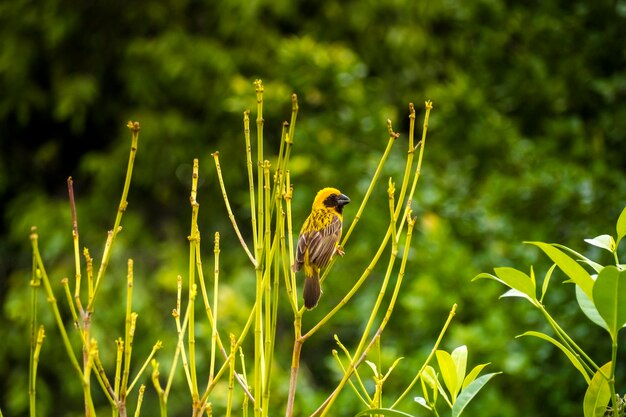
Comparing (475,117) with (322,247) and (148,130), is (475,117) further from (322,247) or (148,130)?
(148,130)

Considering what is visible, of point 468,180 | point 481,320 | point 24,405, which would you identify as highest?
point 468,180

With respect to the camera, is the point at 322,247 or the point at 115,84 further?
the point at 115,84

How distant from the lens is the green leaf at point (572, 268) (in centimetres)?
118

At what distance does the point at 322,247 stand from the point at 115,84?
7.96 m

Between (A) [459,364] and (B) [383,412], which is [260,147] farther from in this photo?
(A) [459,364]

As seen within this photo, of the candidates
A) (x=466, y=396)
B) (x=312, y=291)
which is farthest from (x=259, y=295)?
(x=312, y=291)

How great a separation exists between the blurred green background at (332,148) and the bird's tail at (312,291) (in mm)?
1446

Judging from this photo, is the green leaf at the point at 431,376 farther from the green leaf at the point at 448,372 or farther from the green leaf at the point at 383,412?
the green leaf at the point at 383,412

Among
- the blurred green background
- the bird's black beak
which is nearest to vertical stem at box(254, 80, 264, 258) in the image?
the bird's black beak

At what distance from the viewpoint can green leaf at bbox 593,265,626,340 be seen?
1102 millimetres

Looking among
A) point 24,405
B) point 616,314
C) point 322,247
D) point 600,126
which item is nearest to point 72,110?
point 24,405

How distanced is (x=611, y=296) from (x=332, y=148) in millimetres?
4385

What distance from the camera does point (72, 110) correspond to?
9.15 meters

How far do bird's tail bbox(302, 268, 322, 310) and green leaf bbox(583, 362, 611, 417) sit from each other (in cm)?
121
